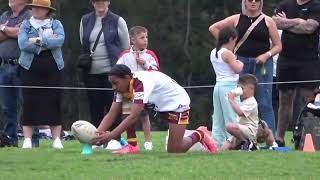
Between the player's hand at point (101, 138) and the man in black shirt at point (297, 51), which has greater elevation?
the man in black shirt at point (297, 51)

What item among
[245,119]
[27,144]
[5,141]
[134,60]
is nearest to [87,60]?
[134,60]

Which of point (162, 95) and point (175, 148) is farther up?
point (162, 95)

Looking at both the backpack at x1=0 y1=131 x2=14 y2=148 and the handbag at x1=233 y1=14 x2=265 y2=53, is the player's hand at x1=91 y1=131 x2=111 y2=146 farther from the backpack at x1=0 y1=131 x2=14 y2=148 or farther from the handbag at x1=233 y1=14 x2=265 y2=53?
the handbag at x1=233 y1=14 x2=265 y2=53

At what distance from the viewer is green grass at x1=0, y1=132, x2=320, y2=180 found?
8914mm

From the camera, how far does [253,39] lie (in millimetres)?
13109

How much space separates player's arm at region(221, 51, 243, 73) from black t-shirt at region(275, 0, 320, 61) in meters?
1.15

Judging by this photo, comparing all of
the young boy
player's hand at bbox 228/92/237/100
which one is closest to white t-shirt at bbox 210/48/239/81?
the young boy

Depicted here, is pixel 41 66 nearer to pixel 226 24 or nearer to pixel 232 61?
pixel 226 24

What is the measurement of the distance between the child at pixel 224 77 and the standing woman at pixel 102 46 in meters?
1.52

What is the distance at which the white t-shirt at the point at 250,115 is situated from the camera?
1223 centimetres

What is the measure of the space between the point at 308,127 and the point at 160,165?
306cm

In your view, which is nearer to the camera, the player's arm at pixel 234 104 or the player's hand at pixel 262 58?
the player's arm at pixel 234 104

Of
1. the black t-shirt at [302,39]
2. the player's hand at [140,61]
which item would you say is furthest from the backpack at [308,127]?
the player's hand at [140,61]

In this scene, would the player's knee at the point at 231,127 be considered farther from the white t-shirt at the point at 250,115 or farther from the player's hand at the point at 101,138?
the player's hand at the point at 101,138
